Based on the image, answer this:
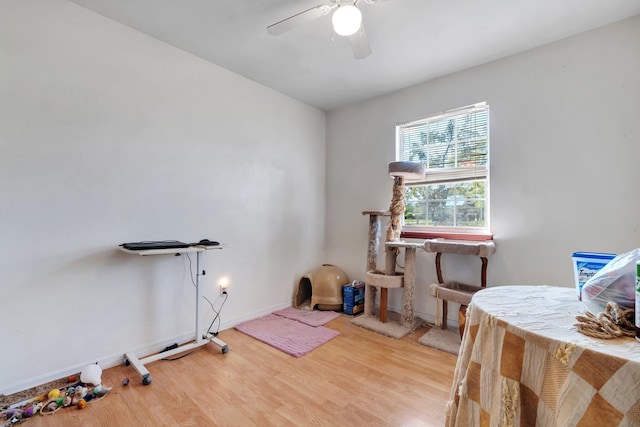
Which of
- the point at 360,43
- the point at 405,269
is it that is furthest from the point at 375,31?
the point at 405,269

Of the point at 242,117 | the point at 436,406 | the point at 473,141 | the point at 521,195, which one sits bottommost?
the point at 436,406

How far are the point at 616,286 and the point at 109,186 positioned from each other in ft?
9.27

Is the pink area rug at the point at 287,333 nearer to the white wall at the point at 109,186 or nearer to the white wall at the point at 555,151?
the white wall at the point at 109,186

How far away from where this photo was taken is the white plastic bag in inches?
30.2

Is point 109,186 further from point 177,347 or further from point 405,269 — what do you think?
point 405,269

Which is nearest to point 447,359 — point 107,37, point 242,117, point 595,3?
point 595,3

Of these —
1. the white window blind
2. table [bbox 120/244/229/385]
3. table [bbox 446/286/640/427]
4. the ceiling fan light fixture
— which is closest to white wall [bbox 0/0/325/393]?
table [bbox 120/244/229/385]

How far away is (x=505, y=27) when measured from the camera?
7.29 feet

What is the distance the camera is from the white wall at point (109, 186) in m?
1.86

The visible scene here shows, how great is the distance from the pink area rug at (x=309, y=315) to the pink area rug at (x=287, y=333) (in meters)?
0.08

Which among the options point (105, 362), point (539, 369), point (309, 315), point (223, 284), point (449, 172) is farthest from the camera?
point (309, 315)

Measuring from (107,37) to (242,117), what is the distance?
1.23m

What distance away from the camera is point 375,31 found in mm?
2283

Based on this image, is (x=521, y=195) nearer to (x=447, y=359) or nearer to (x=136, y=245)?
(x=447, y=359)
